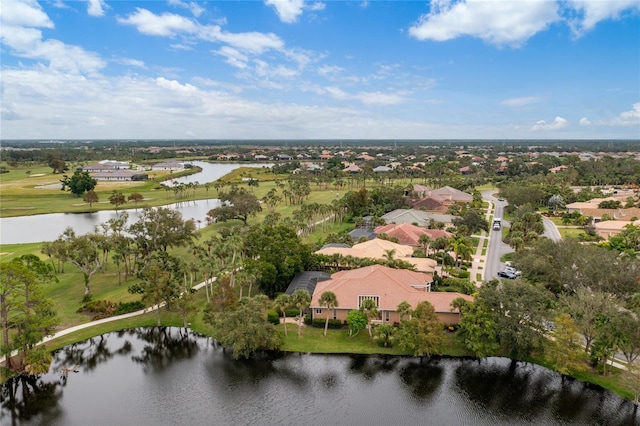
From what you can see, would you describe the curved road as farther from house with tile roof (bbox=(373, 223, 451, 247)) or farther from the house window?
the house window

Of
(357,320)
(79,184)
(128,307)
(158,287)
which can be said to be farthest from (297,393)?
(79,184)

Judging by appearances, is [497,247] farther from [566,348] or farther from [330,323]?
[330,323]

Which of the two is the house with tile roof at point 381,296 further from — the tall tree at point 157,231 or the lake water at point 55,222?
the lake water at point 55,222

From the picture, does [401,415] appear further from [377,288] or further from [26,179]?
[26,179]

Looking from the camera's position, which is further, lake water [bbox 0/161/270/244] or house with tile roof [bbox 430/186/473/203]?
house with tile roof [bbox 430/186/473/203]

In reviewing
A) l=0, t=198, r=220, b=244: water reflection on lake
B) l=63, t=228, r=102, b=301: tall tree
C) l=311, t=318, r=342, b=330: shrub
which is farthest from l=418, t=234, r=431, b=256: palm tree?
l=0, t=198, r=220, b=244: water reflection on lake

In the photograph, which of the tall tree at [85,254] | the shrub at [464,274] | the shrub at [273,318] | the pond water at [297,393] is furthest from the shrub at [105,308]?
the shrub at [464,274]

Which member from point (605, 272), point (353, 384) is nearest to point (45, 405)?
point (353, 384)

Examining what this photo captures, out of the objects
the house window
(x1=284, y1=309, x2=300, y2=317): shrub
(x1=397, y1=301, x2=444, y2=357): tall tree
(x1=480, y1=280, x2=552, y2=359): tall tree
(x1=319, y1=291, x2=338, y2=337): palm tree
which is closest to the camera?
(x1=480, y1=280, x2=552, y2=359): tall tree
